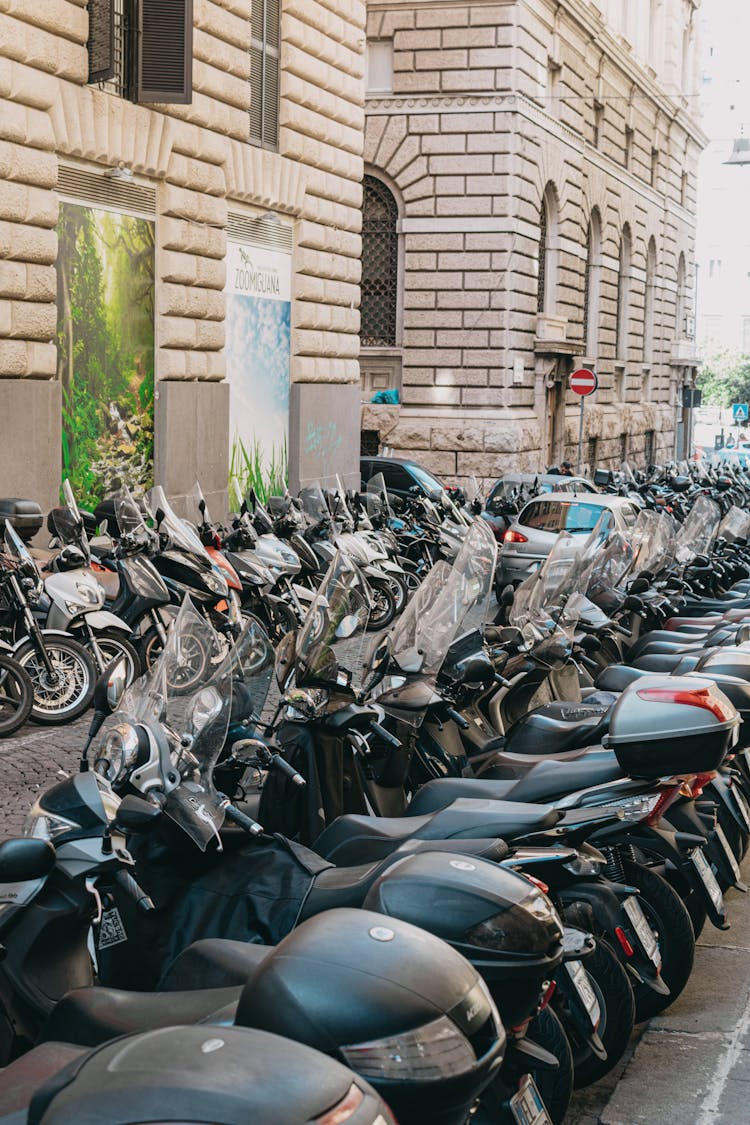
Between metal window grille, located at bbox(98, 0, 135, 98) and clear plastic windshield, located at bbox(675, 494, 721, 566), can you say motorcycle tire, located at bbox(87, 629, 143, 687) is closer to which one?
clear plastic windshield, located at bbox(675, 494, 721, 566)

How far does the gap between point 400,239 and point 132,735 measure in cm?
2499

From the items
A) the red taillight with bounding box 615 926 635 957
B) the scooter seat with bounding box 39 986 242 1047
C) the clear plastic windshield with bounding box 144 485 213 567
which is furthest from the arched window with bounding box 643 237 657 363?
the scooter seat with bounding box 39 986 242 1047

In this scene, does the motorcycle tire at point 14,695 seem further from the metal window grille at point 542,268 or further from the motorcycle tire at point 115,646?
the metal window grille at point 542,268

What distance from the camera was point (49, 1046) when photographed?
2.70m

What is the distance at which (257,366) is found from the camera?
18.4m

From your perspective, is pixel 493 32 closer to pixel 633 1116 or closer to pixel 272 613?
pixel 272 613

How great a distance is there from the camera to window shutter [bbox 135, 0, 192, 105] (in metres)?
14.7

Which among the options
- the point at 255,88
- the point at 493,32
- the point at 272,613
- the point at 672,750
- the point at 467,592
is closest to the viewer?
the point at 672,750

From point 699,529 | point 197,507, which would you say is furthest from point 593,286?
point 699,529

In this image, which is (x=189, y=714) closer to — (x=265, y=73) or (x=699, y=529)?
(x=699, y=529)

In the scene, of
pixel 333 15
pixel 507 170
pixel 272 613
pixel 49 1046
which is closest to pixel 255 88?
pixel 333 15

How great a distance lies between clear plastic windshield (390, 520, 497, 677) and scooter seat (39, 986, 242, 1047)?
3.05m

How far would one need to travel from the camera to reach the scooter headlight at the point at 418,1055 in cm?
227

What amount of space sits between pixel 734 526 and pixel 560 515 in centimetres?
304
